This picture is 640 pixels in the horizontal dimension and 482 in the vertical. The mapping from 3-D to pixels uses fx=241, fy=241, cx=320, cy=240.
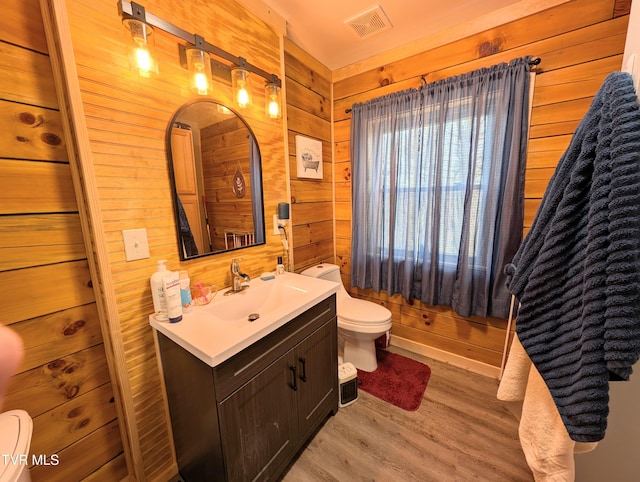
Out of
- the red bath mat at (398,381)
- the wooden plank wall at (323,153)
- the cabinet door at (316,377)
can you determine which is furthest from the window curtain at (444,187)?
the cabinet door at (316,377)

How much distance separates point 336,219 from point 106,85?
5.93ft

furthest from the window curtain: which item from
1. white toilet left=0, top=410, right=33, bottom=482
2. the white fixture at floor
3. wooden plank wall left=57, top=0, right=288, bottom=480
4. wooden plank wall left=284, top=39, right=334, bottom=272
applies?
white toilet left=0, top=410, right=33, bottom=482

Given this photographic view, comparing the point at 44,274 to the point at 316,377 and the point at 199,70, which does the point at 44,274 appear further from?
the point at 316,377

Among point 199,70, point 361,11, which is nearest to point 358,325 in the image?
point 199,70

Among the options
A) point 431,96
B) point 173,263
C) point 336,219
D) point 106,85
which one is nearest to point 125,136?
point 106,85

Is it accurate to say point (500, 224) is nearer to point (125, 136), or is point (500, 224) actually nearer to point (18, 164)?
point (125, 136)

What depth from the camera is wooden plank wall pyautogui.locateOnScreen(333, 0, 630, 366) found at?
1.31 metres

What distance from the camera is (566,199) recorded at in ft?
2.09

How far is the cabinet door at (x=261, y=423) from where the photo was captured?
896 mm

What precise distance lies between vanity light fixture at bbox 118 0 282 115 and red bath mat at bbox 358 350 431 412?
1.99m

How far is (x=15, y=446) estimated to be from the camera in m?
0.59

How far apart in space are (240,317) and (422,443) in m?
1.24

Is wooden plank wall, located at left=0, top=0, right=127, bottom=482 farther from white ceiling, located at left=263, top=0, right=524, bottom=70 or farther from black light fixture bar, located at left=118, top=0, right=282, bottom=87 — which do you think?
white ceiling, located at left=263, top=0, right=524, bottom=70

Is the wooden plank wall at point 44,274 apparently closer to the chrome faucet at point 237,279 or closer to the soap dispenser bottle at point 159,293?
the soap dispenser bottle at point 159,293
